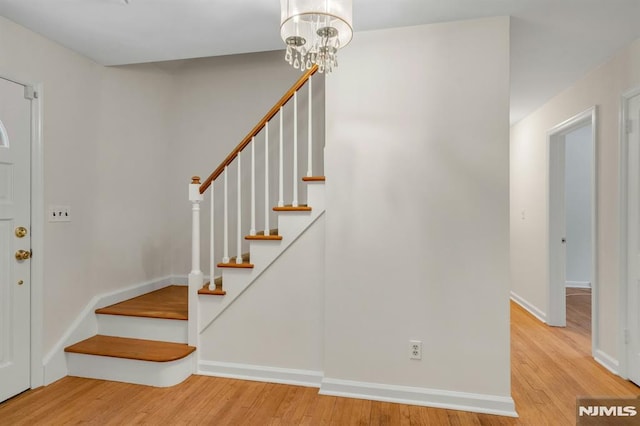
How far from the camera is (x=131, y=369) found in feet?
8.60

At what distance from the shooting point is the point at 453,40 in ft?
7.56

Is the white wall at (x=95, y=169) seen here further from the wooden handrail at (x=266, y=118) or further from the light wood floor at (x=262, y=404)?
the wooden handrail at (x=266, y=118)

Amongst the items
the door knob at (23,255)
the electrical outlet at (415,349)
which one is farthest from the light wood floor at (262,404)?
the door knob at (23,255)

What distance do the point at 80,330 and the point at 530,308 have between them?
184 inches

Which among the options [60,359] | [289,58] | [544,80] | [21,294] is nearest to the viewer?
[289,58]

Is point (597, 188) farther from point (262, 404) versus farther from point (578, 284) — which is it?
point (578, 284)

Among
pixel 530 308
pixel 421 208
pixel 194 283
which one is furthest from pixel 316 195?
pixel 530 308

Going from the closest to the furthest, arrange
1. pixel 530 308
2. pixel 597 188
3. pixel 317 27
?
pixel 317 27
pixel 597 188
pixel 530 308

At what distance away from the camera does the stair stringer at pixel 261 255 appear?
256cm

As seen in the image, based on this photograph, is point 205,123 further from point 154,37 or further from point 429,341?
point 429,341

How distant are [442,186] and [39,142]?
279 cm

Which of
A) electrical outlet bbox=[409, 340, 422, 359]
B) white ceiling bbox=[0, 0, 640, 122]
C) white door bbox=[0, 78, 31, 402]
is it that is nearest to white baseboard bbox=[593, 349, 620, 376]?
electrical outlet bbox=[409, 340, 422, 359]

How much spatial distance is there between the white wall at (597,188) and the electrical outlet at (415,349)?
1.68 m

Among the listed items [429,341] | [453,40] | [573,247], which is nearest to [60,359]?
[429,341]
